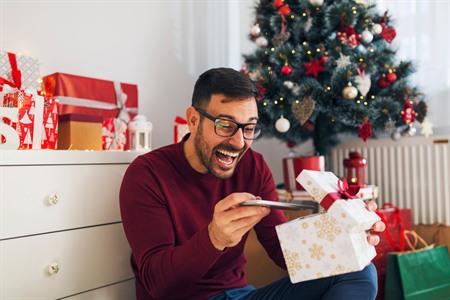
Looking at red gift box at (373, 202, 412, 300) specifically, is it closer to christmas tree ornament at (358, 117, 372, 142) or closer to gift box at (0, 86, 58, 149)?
christmas tree ornament at (358, 117, 372, 142)

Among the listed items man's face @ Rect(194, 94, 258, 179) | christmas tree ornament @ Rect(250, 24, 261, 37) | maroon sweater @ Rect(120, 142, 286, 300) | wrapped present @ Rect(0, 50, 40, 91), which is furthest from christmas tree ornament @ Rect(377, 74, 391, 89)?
wrapped present @ Rect(0, 50, 40, 91)

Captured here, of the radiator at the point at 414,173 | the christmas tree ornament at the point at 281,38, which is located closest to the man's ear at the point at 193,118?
the christmas tree ornament at the point at 281,38

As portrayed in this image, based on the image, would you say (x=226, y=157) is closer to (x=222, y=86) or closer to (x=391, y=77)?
(x=222, y=86)

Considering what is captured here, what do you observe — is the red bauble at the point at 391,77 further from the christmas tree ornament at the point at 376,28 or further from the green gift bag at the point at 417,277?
the green gift bag at the point at 417,277

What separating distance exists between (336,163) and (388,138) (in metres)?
0.31

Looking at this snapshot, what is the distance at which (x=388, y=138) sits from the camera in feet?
6.70

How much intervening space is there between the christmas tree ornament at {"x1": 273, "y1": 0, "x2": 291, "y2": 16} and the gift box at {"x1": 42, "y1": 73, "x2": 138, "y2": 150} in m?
0.72

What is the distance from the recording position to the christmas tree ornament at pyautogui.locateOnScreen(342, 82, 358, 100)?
1.63m

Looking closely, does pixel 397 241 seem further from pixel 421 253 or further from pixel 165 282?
pixel 165 282

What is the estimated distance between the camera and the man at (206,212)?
859mm

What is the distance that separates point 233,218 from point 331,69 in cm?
114

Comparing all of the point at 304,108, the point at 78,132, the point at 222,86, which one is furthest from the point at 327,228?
the point at 304,108

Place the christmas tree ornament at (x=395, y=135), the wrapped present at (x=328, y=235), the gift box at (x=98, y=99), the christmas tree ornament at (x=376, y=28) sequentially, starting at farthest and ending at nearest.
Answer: the christmas tree ornament at (x=395, y=135) < the christmas tree ornament at (x=376, y=28) < the gift box at (x=98, y=99) < the wrapped present at (x=328, y=235)

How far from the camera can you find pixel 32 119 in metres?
1.12
